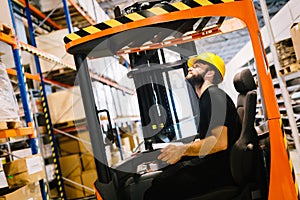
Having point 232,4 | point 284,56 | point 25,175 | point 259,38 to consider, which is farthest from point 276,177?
point 284,56

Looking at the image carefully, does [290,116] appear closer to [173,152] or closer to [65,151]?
[173,152]

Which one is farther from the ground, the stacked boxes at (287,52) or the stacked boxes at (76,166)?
the stacked boxes at (287,52)

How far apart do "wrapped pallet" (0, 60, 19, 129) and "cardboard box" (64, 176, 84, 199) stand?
3843mm

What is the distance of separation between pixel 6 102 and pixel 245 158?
2270mm

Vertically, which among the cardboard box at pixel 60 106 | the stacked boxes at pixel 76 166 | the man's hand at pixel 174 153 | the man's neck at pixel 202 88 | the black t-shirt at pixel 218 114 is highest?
the cardboard box at pixel 60 106

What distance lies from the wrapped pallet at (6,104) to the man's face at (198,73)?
5.83ft

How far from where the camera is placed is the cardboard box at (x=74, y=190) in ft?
23.0

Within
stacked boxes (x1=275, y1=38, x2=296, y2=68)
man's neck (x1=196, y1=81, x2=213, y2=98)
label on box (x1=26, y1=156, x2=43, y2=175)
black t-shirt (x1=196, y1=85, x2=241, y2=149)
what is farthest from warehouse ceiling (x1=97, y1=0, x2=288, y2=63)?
black t-shirt (x1=196, y1=85, x2=241, y2=149)

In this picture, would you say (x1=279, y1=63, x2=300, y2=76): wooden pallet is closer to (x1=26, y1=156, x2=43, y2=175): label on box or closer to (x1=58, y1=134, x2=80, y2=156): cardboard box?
(x1=26, y1=156, x2=43, y2=175): label on box

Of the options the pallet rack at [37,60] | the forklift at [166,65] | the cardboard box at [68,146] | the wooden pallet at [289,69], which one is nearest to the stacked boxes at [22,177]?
the pallet rack at [37,60]

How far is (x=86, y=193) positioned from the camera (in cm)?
696

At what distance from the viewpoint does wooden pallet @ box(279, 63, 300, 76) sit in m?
5.25

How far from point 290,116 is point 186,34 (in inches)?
139

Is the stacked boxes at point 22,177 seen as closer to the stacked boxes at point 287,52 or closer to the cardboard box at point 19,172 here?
the cardboard box at point 19,172
